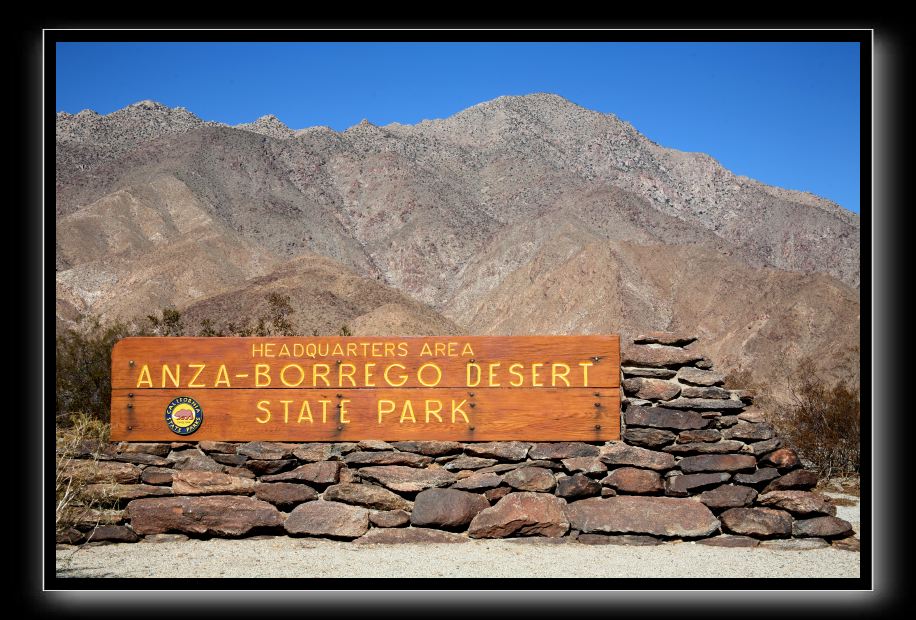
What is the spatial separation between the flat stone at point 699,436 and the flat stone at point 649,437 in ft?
0.28

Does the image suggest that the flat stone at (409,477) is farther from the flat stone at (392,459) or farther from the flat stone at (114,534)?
the flat stone at (114,534)

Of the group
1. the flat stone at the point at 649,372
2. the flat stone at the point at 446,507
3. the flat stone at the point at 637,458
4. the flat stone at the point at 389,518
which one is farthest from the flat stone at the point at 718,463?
the flat stone at the point at 389,518

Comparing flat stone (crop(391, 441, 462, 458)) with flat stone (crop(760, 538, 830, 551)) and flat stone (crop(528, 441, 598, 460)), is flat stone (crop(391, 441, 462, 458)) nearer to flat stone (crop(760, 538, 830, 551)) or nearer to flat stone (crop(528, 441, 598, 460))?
flat stone (crop(528, 441, 598, 460))

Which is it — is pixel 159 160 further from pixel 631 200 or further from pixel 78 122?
pixel 631 200

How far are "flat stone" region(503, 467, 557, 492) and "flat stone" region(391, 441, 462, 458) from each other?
51 centimetres

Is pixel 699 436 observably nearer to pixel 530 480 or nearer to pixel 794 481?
pixel 794 481

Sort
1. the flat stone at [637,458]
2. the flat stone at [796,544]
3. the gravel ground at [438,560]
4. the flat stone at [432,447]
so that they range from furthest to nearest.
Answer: the flat stone at [432,447] → the flat stone at [637,458] → the flat stone at [796,544] → the gravel ground at [438,560]

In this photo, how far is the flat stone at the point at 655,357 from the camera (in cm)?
793

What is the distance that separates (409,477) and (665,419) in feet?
7.45

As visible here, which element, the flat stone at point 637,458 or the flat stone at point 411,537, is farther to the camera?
the flat stone at point 637,458

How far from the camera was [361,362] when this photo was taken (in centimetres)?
773

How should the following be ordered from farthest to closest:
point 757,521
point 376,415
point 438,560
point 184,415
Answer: point 184,415 → point 376,415 → point 757,521 → point 438,560

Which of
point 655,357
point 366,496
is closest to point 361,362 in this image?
point 366,496

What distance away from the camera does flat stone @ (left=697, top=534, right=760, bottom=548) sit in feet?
24.0
